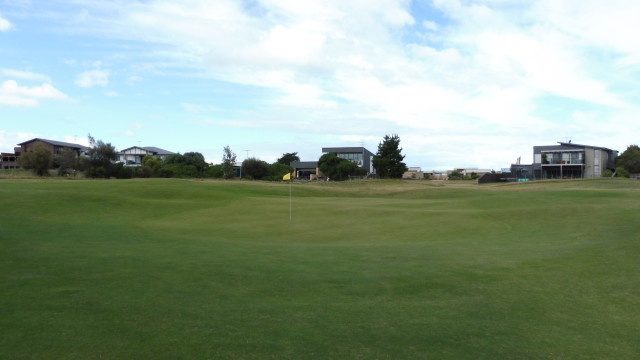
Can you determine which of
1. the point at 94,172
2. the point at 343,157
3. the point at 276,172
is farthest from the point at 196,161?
the point at 343,157

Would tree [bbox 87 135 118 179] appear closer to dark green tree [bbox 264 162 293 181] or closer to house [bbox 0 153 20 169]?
dark green tree [bbox 264 162 293 181]

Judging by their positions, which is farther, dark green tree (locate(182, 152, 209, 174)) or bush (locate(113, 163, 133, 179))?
dark green tree (locate(182, 152, 209, 174))

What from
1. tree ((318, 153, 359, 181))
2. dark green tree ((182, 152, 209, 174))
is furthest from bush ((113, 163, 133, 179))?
tree ((318, 153, 359, 181))

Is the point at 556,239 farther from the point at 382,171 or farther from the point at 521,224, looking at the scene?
the point at 382,171

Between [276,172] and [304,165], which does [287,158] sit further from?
[276,172]

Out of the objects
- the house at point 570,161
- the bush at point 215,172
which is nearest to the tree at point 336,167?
the bush at point 215,172

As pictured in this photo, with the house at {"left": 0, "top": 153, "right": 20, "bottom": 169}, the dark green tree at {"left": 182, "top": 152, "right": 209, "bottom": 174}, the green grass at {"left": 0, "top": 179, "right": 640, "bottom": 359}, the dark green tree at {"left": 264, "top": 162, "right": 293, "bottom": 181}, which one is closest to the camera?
the green grass at {"left": 0, "top": 179, "right": 640, "bottom": 359}

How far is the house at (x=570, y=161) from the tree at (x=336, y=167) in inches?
1741

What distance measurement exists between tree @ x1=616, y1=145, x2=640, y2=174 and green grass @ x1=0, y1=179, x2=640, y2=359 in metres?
96.5

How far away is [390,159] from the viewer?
10125cm

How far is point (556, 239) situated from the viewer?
65.9 feet

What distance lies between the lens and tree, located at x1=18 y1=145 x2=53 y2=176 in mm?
76519

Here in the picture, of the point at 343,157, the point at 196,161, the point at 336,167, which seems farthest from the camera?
the point at 343,157

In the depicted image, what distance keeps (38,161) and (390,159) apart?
219 feet
